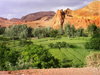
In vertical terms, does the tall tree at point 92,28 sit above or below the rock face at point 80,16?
below

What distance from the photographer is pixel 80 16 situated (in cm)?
9931

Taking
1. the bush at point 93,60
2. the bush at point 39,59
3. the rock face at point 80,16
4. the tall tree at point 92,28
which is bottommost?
the bush at point 39,59

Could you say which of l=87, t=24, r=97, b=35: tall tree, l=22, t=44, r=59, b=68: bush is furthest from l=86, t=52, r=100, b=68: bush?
l=87, t=24, r=97, b=35: tall tree

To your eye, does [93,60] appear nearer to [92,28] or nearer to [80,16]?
[92,28]

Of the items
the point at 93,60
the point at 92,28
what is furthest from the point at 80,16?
the point at 93,60

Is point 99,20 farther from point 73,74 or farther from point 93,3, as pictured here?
point 73,74

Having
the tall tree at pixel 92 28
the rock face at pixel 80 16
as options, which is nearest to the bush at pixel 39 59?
the tall tree at pixel 92 28

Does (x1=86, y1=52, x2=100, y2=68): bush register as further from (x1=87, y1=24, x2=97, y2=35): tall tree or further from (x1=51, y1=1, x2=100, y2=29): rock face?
(x1=51, y1=1, x2=100, y2=29): rock face

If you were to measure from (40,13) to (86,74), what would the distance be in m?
157

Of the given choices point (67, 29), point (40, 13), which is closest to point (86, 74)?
point (67, 29)

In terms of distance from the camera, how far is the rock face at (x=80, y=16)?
9256 cm

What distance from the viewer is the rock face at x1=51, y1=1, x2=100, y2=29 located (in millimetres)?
92562

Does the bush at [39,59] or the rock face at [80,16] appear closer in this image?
the bush at [39,59]

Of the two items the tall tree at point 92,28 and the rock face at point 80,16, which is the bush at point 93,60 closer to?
the tall tree at point 92,28
